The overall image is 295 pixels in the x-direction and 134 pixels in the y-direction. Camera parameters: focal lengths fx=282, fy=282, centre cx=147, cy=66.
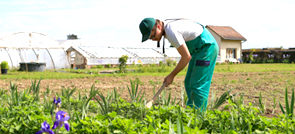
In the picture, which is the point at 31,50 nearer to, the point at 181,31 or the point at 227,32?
the point at 227,32

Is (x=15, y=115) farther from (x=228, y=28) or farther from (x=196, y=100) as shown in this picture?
(x=228, y=28)

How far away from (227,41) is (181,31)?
79.6 ft

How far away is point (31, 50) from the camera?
60.1 feet

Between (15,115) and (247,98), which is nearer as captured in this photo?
(15,115)

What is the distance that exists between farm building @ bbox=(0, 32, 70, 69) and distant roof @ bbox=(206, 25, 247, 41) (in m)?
13.3

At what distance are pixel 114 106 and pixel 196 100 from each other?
85 centimetres

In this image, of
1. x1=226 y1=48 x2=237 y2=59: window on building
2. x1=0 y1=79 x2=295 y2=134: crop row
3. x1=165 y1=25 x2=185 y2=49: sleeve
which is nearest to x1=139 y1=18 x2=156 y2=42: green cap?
x1=165 y1=25 x2=185 y2=49: sleeve

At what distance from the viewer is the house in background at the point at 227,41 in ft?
82.1

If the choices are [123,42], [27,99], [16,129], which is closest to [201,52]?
[16,129]

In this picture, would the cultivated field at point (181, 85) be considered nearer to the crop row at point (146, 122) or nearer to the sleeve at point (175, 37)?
the sleeve at point (175, 37)

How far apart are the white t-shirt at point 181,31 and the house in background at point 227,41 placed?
73.8 feet

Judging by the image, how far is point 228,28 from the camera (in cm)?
2762

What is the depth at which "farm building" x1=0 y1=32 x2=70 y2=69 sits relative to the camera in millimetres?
17547

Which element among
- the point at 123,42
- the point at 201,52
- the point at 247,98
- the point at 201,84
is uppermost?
the point at 123,42
